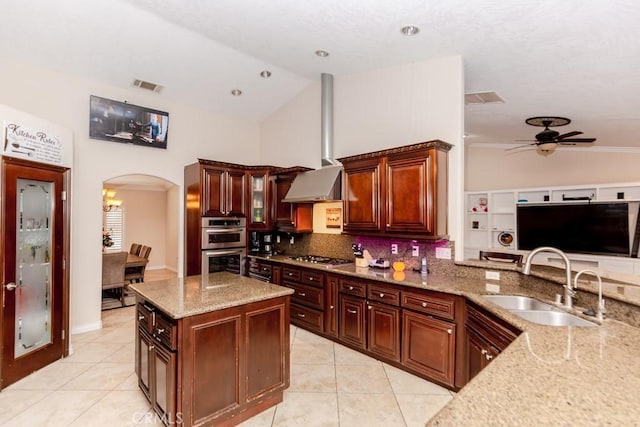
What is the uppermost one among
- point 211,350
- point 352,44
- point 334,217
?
point 352,44

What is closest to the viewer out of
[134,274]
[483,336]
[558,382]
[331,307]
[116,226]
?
[558,382]

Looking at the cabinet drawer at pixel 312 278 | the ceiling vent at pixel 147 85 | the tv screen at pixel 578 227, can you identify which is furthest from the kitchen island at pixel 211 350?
the tv screen at pixel 578 227

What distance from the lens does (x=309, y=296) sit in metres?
4.25

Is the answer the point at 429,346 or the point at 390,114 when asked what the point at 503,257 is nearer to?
the point at 429,346

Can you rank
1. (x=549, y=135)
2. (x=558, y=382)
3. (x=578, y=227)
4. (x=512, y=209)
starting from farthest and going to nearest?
(x=512, y=209) < (x=578, y=227) < (x=549, y=135) < (x=558, y=382)

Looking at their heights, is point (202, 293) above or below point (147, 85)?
below

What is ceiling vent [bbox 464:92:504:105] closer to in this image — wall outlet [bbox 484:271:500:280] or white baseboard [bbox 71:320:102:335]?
wall outlet [bbox 484:271:500:280]

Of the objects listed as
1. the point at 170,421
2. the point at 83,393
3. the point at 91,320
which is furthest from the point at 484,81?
the point at 91,320

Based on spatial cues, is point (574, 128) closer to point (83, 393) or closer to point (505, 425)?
point (505, 425)

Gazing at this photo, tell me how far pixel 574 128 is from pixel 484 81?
2553 mm

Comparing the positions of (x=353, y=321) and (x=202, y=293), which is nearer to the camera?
(x=202, y=293)

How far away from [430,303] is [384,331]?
2.11 ft

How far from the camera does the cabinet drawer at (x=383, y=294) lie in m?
3.30

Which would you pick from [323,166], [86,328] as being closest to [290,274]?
[323,166]
